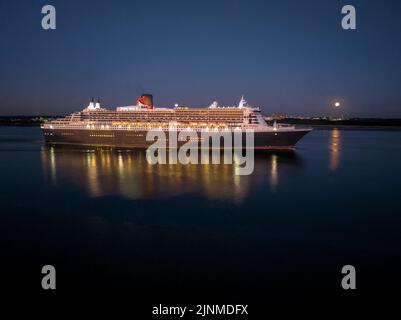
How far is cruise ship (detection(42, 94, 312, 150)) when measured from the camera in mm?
35656

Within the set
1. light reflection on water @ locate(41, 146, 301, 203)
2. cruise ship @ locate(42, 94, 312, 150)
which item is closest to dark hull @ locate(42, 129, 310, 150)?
cruise ship @ locate(42, 94, 312, 150)

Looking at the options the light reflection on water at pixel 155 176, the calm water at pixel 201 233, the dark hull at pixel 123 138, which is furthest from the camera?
the dark hull at pixel 123 138

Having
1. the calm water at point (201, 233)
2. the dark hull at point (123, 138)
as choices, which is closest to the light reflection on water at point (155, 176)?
the calm water at point (201, 233)

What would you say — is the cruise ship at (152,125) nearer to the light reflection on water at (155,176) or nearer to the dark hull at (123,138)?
the dark hull at (123,138)

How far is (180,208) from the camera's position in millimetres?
14859

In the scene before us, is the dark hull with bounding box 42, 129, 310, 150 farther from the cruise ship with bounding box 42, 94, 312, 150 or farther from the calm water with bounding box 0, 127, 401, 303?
the calm water with bounding box 0, 127, 401, 303

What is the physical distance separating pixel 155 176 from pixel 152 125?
1901cm

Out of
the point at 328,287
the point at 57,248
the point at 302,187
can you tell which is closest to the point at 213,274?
the point at 328,287

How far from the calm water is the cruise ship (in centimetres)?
1329

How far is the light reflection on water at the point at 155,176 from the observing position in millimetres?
18109

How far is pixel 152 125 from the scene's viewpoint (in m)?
40.4

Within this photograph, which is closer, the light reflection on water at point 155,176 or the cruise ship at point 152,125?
the light reflection on water at point 155,176

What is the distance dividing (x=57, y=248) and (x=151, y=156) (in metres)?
22.8
